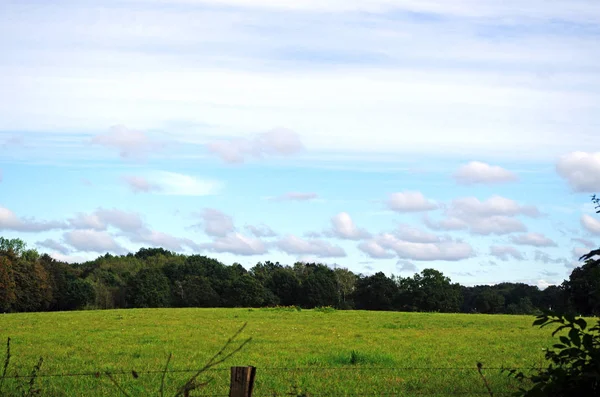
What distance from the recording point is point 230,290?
76438mm

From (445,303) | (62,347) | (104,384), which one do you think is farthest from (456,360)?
(445,303)

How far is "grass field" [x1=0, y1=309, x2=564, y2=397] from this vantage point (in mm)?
14477

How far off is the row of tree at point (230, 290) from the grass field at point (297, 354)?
35.0 m

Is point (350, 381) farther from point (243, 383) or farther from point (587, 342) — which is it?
point (587, 342)

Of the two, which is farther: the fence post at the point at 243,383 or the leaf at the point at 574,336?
the fence post at the point at 243,383

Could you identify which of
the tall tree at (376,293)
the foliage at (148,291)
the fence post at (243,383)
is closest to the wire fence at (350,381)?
the fence post at (243,383)

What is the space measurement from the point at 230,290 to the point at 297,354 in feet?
186

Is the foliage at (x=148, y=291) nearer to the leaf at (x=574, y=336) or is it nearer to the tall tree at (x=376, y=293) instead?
the tall tree at (x=376, y=293)

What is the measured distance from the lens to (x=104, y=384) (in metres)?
14.9

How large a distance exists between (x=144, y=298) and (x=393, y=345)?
2096 inches

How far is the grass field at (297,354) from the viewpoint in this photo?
14.5m

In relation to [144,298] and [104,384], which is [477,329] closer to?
[104,384]

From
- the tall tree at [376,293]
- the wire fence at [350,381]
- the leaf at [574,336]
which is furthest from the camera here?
the tall tree at [376,293]

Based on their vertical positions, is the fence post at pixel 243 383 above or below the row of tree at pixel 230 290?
below
